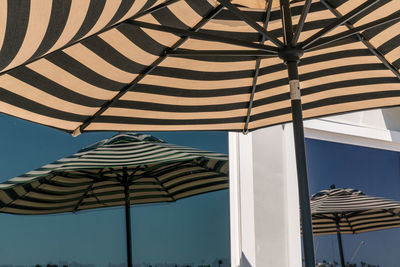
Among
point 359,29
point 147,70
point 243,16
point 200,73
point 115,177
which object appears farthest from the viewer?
point 115,177

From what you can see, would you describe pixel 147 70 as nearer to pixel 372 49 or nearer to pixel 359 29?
pixel 359 29

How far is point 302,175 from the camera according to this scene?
2.59m

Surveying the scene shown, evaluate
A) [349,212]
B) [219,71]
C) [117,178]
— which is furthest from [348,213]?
[219,71]

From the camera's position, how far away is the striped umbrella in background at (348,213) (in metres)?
6.26

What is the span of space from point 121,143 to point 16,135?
7.55 ft

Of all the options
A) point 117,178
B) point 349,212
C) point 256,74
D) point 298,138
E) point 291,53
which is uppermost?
point 256,74

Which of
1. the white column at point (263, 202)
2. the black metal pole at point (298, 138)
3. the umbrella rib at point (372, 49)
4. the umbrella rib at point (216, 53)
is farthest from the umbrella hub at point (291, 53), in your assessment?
the white column at point (263, 202)

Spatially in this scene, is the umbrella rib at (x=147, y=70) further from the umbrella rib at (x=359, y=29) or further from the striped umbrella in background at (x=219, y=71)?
the umbrella rib at (x=359, y=29)

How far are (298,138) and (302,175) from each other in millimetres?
200

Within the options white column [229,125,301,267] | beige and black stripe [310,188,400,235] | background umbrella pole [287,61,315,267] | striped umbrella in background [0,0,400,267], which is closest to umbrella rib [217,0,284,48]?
striped umbrella in background [0,0,400,267]

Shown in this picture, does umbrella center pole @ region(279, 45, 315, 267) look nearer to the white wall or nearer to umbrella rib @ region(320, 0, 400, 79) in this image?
umbrella rib @ region(320, 0, 400, 79)

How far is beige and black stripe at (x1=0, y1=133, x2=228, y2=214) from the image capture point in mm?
3795

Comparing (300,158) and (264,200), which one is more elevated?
(264,200)

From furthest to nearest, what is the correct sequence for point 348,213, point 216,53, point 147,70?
point 348,213 → point 147,70 → point 216,53
